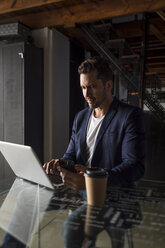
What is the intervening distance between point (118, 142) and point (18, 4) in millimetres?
2815

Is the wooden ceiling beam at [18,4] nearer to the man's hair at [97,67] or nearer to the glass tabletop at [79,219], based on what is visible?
the man's hair at [97,67]

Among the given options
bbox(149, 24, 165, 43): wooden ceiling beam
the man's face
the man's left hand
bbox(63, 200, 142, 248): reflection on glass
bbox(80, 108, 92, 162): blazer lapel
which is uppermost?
bbox(149, 24, 165, 43): wooden ceiling beam

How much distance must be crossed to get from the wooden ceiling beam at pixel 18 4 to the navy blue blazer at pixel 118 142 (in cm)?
217

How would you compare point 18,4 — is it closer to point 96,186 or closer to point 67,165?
point 67,165

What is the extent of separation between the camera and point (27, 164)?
1.28 m

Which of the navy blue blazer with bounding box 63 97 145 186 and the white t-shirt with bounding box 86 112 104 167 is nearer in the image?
the navy blue blazer with bounding box 63 97 145 186

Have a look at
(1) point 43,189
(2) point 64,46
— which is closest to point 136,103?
(2) point 64,46

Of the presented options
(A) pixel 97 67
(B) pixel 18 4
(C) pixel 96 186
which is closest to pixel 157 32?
(B) pixel 18 4

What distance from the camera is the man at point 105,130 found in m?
1.61

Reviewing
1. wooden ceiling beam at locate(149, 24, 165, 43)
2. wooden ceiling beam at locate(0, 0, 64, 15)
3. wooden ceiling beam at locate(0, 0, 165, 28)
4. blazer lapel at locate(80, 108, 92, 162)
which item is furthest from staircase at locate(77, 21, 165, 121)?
blazer lapel at locate(80, 108, 92, 162)

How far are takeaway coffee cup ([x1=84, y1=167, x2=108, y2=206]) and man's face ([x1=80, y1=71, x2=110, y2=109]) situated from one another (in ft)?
2.92

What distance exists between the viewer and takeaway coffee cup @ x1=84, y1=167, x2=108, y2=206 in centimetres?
102

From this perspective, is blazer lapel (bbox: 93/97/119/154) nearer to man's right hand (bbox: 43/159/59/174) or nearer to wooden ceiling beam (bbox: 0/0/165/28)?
man's right hand (bbox: 43/159/59/174)

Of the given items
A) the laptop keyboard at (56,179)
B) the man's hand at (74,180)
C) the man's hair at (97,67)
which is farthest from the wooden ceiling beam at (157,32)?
the man's hand at (74,180)
